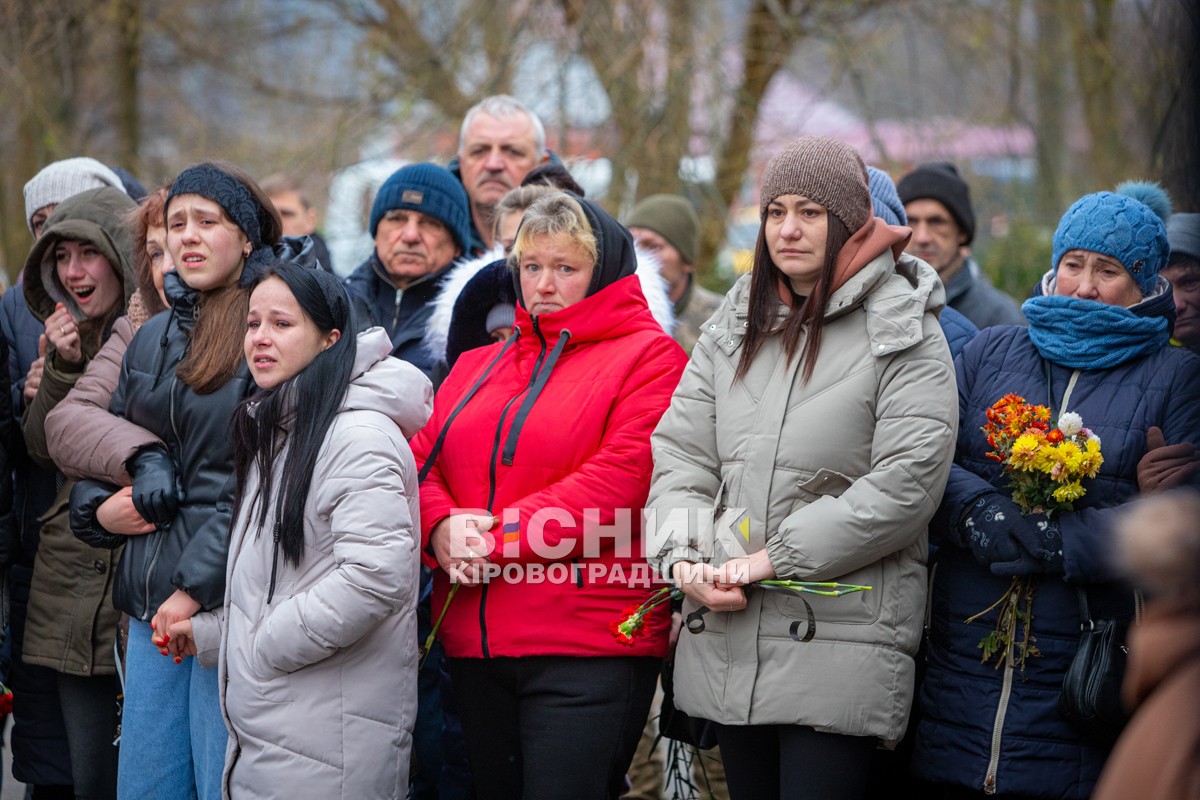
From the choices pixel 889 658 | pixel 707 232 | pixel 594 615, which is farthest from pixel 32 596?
pixel 707 232

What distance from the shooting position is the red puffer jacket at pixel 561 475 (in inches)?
148

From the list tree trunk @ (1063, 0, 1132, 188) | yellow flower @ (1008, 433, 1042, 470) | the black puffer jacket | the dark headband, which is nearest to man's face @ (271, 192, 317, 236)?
the dark headband

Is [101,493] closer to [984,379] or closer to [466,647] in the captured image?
[466,647]

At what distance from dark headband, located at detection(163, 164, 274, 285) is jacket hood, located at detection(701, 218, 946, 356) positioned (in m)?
1.45

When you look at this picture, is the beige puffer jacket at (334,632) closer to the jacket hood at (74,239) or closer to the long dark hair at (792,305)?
the long dark hair at (792,305)

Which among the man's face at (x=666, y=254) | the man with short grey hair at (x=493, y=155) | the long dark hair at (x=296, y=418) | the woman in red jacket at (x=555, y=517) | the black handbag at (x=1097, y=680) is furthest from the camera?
the man's face at (x=666, y=254)

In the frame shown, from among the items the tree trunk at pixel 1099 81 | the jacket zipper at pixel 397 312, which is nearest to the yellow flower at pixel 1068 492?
the jacket zipper at pixel 397 312

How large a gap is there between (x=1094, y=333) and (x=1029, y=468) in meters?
0.42

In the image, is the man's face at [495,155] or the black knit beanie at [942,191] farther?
the man's face at [495,155]

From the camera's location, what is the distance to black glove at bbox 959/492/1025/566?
11.4 feet

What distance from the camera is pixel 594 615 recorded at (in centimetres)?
376

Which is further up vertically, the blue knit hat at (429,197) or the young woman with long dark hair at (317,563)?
the blue knit hat at (429,197)

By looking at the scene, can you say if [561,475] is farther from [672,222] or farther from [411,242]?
[672,222]

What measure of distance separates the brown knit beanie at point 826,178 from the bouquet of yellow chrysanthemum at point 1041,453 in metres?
0.64
